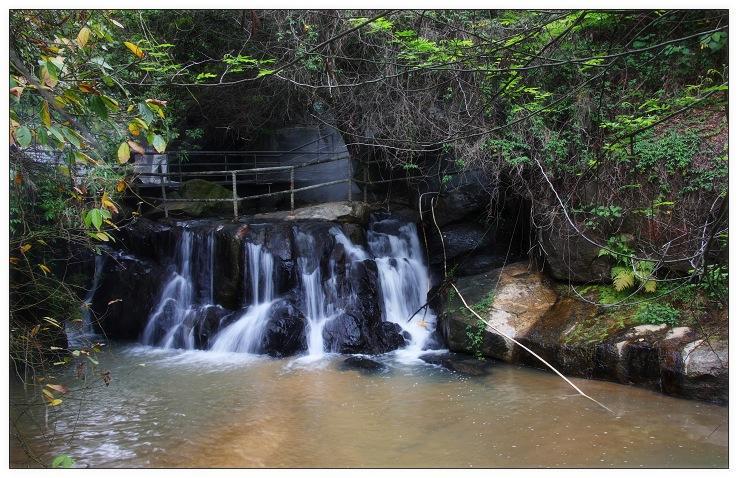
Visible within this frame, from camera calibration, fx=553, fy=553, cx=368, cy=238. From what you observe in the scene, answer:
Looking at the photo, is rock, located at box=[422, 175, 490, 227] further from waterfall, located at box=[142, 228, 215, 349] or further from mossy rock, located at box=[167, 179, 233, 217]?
mossy rock, located at box=[167, 179, 233, 217]

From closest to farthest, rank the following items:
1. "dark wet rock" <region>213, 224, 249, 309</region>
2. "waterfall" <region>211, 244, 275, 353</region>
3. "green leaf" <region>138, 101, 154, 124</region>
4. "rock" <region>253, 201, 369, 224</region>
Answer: "green leaf" <region>138, 101, 154, 124</region>
"waterfall" <region>211, 244, 275, 353</region>
"dark wet rock" <region>213, 224, 249, 309</region>
"rock" <region>253, 201, 369, 224</region>

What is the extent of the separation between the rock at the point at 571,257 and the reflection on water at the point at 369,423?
155 cm

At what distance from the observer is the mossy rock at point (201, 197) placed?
948cm

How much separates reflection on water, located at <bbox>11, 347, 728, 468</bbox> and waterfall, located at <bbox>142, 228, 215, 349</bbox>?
1345mm

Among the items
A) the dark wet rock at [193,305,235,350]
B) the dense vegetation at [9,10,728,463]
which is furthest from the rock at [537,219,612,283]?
the dark wet rock at [193,305,235,350]

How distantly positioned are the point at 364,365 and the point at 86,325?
433 cm

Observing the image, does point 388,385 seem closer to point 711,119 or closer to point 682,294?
point 682,294

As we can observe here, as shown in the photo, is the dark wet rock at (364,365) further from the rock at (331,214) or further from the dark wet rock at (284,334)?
the rock at (331,214)

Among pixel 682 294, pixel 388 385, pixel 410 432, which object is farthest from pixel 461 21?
pixel 410 432

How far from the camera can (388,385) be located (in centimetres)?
576

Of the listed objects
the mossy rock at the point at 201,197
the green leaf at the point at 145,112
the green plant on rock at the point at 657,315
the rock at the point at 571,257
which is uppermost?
the mossy rock at the point at 201,197

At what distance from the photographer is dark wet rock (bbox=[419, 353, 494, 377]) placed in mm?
6125

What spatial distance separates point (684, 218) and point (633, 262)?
73 cm

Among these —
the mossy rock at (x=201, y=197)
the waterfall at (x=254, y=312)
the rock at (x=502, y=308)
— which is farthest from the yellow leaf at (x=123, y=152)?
the mossy rock at (x=201, y=197)
